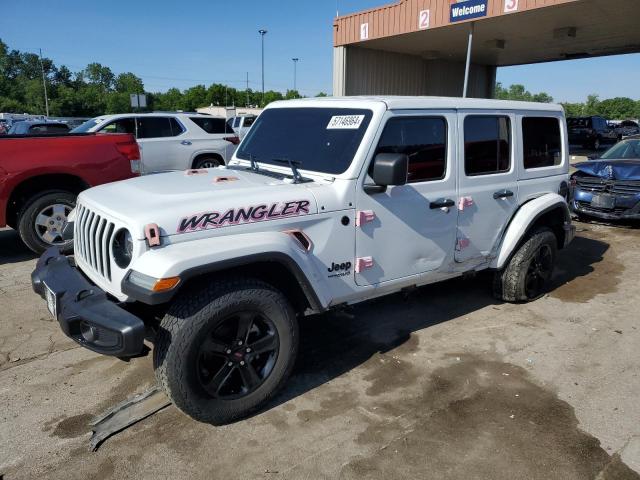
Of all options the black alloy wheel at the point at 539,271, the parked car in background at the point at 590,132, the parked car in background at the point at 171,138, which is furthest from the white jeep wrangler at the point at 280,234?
the parked car in background at the point at 590,132

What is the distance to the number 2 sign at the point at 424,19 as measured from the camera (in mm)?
13846

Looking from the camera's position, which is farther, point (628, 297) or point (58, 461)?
point (628, 297)

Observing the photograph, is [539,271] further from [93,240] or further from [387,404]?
[93,240]

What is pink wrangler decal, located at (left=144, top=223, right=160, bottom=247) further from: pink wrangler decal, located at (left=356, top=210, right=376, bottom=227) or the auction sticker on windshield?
the auction sticker on windshield

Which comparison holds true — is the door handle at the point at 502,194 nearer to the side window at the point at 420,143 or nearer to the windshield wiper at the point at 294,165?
the side window at the point at 420,143

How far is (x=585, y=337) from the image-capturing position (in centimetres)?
436

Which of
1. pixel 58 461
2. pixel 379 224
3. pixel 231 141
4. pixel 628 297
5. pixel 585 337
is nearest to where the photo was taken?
pixel 58 461

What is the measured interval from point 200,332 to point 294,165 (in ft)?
4.62

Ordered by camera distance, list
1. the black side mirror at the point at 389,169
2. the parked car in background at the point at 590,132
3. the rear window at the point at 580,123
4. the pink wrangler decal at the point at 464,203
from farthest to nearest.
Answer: the rear window at the point at 580,123 → the parked car in background at the point at 590,132 → the pink wrangler decal at the point at 464,203 → the black side mirror at the point at 389,169

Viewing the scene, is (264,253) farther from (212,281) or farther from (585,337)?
(585,337)

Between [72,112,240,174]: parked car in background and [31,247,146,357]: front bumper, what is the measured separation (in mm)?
7494

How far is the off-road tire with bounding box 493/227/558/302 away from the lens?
4.84m

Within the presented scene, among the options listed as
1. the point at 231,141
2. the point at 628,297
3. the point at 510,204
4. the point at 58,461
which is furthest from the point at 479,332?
the point at 231,141

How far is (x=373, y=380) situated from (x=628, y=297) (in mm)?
3462
